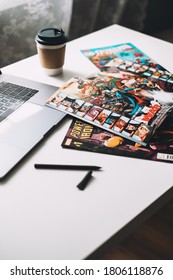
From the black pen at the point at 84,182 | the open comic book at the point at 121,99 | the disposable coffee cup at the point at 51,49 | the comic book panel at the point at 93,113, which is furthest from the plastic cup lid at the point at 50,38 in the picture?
the black pen at the point at 84,182

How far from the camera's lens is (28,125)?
0.78m

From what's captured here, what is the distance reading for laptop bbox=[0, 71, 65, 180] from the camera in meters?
0.71

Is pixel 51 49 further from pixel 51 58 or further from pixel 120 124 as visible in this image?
pixel 120 124

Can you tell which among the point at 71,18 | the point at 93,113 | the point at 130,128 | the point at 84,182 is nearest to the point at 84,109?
the point at 93,113

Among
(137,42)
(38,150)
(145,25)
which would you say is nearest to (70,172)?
(38,150)

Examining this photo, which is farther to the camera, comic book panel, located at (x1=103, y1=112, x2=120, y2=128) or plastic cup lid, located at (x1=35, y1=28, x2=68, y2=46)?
plastic cup lid, located at (x1=35, y1=28, x2=68, y2=46)

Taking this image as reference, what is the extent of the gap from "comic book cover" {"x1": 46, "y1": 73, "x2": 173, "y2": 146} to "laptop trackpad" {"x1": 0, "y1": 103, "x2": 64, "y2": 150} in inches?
1.3

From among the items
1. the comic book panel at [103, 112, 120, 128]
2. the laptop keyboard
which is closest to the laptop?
the laptop keyboard

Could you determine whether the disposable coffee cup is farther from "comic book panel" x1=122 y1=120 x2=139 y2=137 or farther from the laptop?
"comic book panel" x1=122 y1=120 x2=139 y2=137

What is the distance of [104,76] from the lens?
957 millimetres

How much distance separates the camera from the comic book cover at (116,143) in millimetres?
729
